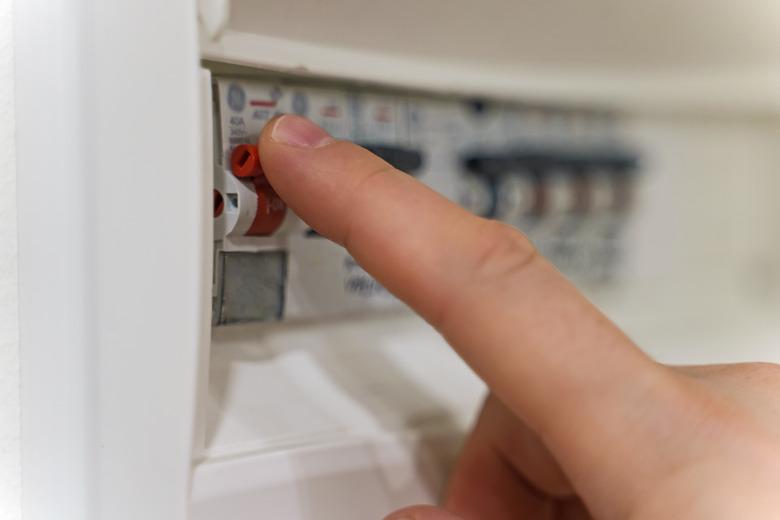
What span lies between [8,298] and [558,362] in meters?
0.24

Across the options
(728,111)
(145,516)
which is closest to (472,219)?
(145,516)

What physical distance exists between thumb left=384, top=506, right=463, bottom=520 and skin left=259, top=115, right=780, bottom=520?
0.07m

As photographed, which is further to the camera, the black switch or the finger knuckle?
the black switch

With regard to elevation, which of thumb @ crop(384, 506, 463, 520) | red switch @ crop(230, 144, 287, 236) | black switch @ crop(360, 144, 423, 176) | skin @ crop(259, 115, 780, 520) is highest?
black switch @ crop(360, 144, 423, 176)

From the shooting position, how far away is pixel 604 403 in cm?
28

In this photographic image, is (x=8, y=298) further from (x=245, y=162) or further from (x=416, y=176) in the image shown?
(x=416, y=176)

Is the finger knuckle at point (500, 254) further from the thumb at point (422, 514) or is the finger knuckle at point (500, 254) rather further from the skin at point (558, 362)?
the thumb at point (422, 514)

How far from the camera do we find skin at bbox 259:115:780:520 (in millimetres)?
282

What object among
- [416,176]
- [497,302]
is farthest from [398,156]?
[497,302]

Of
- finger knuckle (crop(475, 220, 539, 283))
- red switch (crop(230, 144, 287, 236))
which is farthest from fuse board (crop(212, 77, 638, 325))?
finger knuckle (crop(475, 220, 539, 283))

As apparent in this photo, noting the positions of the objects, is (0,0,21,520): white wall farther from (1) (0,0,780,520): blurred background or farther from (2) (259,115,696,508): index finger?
(2) (259,115,696,508): index finger

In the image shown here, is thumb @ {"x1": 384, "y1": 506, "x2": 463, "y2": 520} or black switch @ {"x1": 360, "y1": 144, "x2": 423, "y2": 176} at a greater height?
black switch @ {"x1": 360, "y1": 144, "x2": 423, "y2": 176}

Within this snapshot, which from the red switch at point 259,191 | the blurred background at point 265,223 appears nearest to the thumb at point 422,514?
the blurred background at point 265,223

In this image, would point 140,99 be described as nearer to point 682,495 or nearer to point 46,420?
point 46,420
